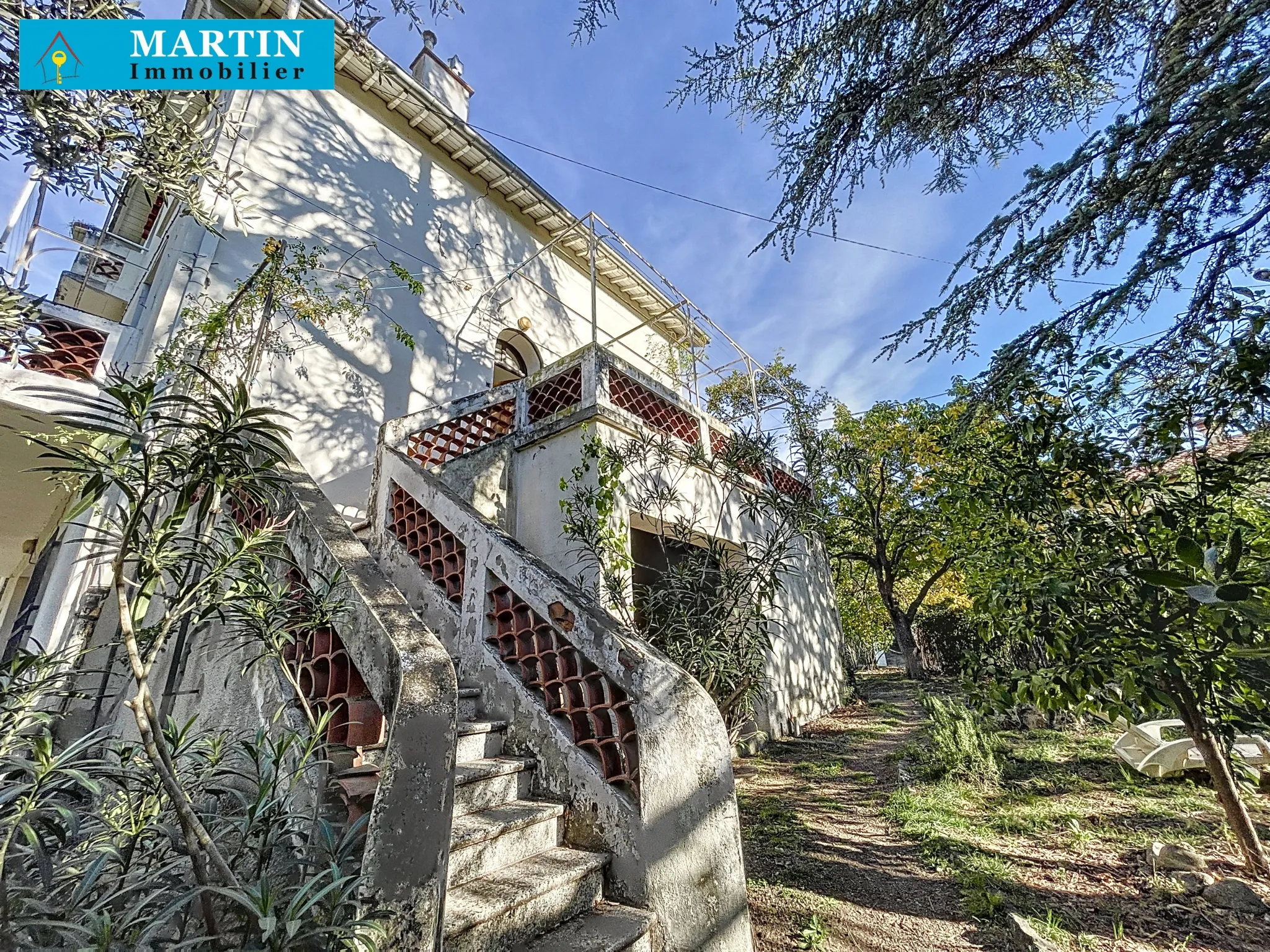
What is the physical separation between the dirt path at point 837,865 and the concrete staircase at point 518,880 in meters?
0.92

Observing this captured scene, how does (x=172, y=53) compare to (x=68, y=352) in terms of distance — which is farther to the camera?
(x=68, y=352)

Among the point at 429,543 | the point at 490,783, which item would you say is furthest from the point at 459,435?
the point at 490,783

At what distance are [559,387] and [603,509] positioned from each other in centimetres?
184

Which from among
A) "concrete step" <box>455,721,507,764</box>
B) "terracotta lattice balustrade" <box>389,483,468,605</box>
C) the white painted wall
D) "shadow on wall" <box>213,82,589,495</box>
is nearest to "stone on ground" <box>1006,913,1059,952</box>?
the white painted wall

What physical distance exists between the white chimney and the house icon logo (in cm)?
776

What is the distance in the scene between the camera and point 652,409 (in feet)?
21.5

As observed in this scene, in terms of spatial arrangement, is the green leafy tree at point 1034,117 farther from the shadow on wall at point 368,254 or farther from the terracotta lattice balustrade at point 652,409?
the shadow on wall at point 368,254

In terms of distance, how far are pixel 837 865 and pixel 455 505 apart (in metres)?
3.53

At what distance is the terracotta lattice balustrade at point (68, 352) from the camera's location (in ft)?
15.2

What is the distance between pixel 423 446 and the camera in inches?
231

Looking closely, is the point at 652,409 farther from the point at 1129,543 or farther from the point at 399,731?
the point at 399,731

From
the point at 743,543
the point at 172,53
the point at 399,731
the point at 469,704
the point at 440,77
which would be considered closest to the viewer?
the point at 399,731

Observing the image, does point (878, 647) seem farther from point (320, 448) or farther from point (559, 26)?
point (559, 26)

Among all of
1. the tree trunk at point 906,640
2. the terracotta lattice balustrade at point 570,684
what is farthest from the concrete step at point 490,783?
the tree trunk at point 906,640
